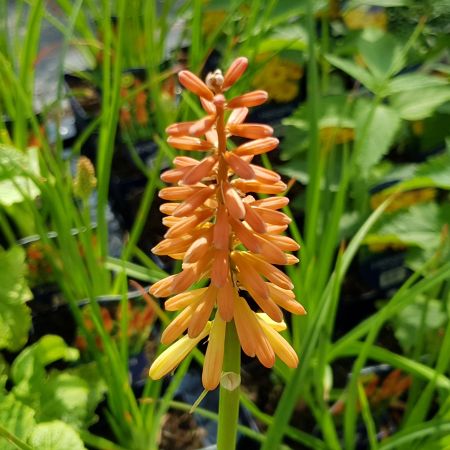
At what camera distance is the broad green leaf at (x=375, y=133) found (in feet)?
3.46

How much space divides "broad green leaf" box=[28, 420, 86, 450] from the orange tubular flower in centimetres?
22

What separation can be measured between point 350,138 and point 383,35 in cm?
21

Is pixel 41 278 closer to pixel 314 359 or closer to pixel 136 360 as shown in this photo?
pixel 136 360

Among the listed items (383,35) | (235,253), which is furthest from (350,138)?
(235,253)

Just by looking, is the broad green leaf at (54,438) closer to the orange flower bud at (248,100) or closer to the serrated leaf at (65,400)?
the serrated leaf at (65,400)

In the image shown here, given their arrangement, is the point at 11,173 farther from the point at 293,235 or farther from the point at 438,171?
the point at 438,171

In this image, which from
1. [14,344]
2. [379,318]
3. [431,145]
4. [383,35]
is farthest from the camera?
[431,145]

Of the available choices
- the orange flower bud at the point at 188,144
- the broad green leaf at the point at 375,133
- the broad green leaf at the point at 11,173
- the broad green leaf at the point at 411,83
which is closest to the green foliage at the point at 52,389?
the broad green leaf at the point at 11,173

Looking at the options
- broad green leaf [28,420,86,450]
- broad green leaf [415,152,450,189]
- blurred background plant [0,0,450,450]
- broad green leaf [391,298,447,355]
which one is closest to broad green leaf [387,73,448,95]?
blurred background plant [0,0,450,450]

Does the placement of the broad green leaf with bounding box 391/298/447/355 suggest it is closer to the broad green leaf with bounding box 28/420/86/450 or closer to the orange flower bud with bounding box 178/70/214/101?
the broad green leaf with bounding box 28/420/86/450

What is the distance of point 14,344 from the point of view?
2.85 feet

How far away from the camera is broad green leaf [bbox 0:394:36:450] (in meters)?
0.70

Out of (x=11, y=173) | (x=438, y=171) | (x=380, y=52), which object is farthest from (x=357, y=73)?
(x=11, y=173)

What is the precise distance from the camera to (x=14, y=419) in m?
0.71
